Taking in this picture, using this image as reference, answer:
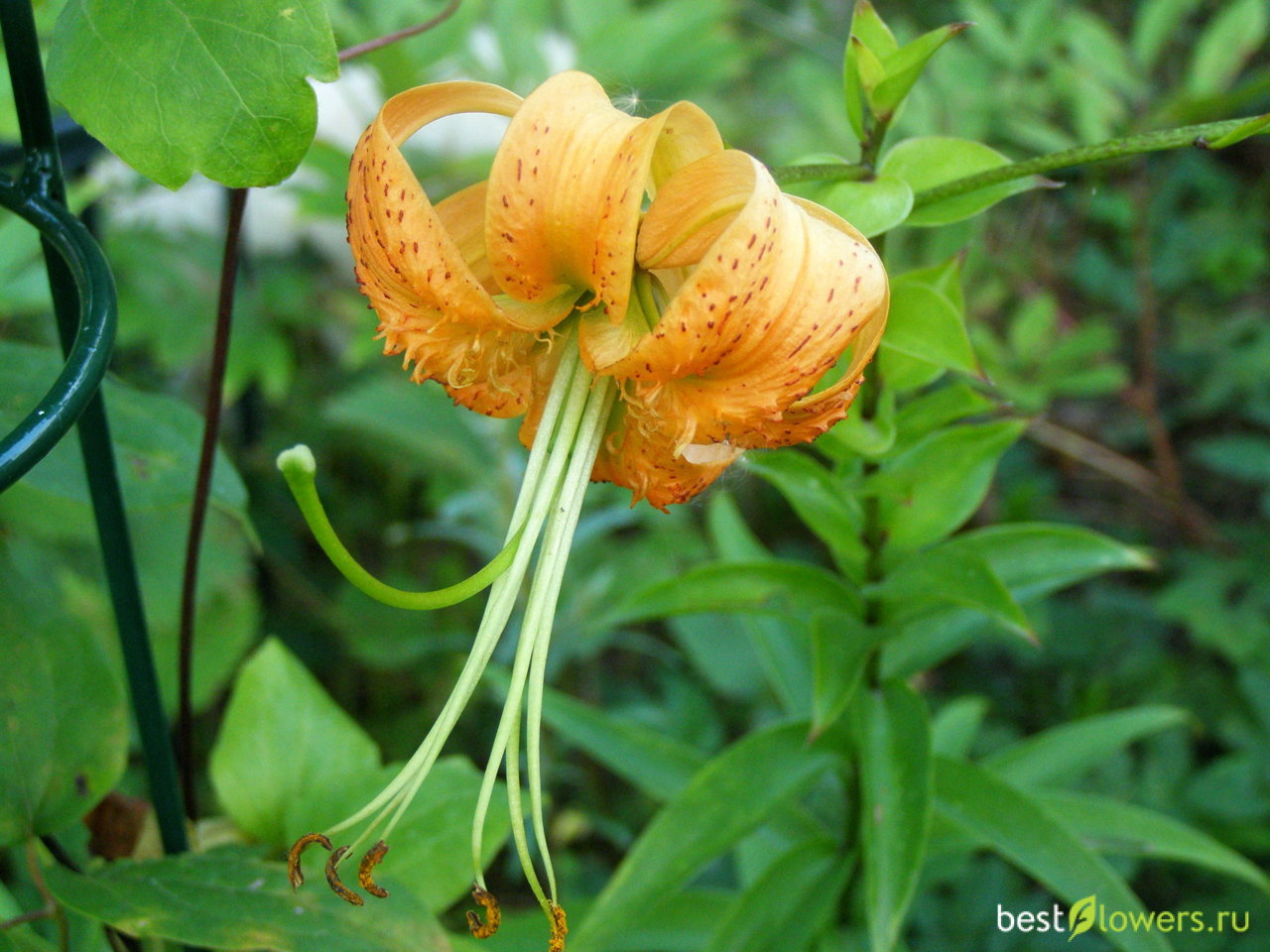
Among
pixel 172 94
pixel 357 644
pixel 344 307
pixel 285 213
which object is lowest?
pixel 357 644

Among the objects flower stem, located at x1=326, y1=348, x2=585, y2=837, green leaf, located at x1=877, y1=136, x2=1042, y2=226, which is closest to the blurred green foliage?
green leaf, located at x1=877, y1=136, x2=1042, y2=226

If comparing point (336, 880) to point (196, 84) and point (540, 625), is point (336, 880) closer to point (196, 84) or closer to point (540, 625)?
point (540, 625)

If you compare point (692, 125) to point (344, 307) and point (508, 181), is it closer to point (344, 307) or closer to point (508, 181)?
point (508, 181)

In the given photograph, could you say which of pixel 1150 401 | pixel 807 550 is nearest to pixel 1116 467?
pixel 1150 401

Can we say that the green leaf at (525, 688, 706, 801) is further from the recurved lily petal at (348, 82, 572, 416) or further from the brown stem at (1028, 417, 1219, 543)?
the brown stem at (1028, 417, 1219, 543)

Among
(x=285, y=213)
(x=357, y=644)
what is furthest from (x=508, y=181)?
(x=285, y=213)

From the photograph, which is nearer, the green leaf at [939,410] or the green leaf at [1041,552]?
the green leaf at [939,410]

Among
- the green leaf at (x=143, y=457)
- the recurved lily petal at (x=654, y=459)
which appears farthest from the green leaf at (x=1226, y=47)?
the green leaf at (x=143, y=457)

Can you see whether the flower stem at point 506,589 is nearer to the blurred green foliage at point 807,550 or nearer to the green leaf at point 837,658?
the blurred green foliage at point 807,550
